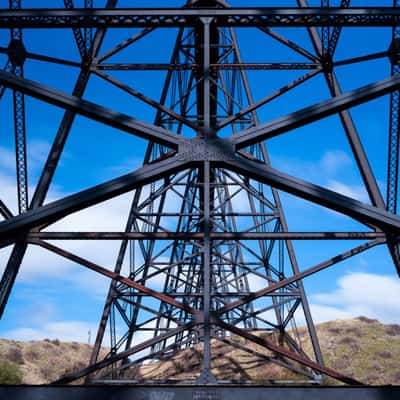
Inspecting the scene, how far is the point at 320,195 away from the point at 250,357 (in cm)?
918

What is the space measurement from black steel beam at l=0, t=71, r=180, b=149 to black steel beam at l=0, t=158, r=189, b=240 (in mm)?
450

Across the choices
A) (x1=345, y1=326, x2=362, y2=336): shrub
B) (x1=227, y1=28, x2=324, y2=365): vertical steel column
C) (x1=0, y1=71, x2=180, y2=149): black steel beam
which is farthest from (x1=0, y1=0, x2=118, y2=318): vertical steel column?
(x1=345, y1=326, x2=362, y2=336): shrub

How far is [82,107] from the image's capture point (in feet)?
21.8

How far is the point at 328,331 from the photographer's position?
38.2 meters

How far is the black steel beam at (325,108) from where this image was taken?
6668mm

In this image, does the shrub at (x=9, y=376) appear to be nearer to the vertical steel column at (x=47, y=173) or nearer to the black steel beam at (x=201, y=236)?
the vertical steel column at (x=47, y=173)

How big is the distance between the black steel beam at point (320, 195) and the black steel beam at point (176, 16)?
2.50 meters

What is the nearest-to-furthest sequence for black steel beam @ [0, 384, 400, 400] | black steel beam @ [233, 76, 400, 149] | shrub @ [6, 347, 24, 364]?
black steel beam @ [0, 384, 400, 400], black steel beam @ [233, 76, 400, 149], shrub @ [6, 347, 24, 364]

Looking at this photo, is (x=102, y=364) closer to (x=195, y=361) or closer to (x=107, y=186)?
(x=107, y=186)

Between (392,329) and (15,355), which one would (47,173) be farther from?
(392,329)

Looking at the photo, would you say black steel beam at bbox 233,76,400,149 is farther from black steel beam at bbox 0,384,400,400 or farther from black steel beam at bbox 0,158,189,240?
black steel beam at bbox 0,384,400,400

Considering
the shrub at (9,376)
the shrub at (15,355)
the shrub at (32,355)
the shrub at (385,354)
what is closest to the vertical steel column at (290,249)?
the shrub at (9,376)

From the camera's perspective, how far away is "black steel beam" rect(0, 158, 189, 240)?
21.5ft

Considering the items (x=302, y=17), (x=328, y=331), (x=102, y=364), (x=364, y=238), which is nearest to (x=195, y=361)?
(x=102, y=364)
